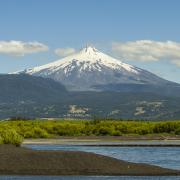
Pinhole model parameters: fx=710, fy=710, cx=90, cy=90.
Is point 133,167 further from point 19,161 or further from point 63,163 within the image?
point 19,161

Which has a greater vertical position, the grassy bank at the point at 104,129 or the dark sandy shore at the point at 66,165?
the grassy bank at the point at 104,129

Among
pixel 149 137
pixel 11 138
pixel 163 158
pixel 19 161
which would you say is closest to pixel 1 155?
pixel 19 161

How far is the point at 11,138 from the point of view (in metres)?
97.9

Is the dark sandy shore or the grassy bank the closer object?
the dark sandy shore

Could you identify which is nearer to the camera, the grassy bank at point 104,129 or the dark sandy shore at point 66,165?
the dark sandy shore at point 66,165

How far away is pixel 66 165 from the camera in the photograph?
76.1m

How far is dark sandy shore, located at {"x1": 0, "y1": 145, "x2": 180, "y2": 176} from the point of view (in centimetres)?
7431

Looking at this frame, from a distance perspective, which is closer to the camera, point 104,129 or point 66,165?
point 66,165

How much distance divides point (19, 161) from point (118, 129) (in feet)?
392

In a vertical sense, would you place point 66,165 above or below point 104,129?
below

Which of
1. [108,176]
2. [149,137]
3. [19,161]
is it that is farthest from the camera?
[149,137]

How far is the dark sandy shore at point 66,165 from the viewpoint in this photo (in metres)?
74.3

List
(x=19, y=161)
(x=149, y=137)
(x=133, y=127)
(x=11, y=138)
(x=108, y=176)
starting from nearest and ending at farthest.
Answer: (x=108, y=176), (x=19, y=161), (x=11, y=138), (x=149, y=137), (x=133, y=127)

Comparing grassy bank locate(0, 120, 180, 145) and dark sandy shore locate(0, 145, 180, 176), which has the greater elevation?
grassy bank locate(0, 120, 180, 145)
